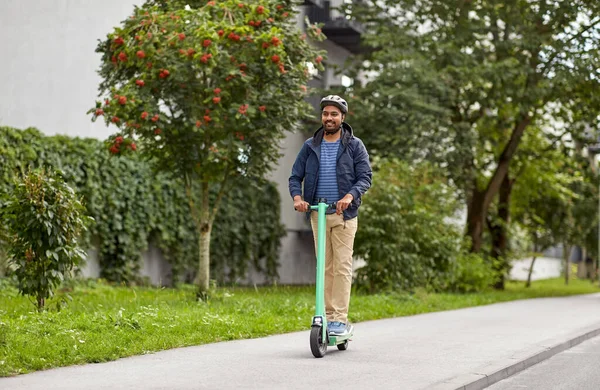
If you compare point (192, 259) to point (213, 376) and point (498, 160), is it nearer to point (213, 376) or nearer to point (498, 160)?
point (498, 160)

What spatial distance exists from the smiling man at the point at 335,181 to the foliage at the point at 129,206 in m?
6.87

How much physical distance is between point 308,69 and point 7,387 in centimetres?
907

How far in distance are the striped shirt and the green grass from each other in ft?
6.10

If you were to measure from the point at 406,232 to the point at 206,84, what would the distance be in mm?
6795

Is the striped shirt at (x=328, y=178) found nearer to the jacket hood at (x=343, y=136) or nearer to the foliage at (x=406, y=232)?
the jacket hood at (x=343, y=136)

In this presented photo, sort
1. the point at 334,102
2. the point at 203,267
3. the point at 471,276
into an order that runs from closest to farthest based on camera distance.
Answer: the point at 334,102
the point at 203,267
the point at 471,276

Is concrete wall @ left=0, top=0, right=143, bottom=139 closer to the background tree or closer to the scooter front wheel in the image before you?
the background tree

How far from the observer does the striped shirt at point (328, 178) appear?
867 centimetres

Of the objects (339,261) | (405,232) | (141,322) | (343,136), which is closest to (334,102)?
(343,136)

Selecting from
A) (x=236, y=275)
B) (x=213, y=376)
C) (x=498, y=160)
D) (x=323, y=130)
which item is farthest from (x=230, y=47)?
(x=498, y=160)

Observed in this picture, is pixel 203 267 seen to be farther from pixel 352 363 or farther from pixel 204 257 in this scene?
pixel 352 363

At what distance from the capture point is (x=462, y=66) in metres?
23.1

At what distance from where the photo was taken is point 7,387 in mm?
6328

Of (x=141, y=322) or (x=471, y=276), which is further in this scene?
(x=471, y=276)
